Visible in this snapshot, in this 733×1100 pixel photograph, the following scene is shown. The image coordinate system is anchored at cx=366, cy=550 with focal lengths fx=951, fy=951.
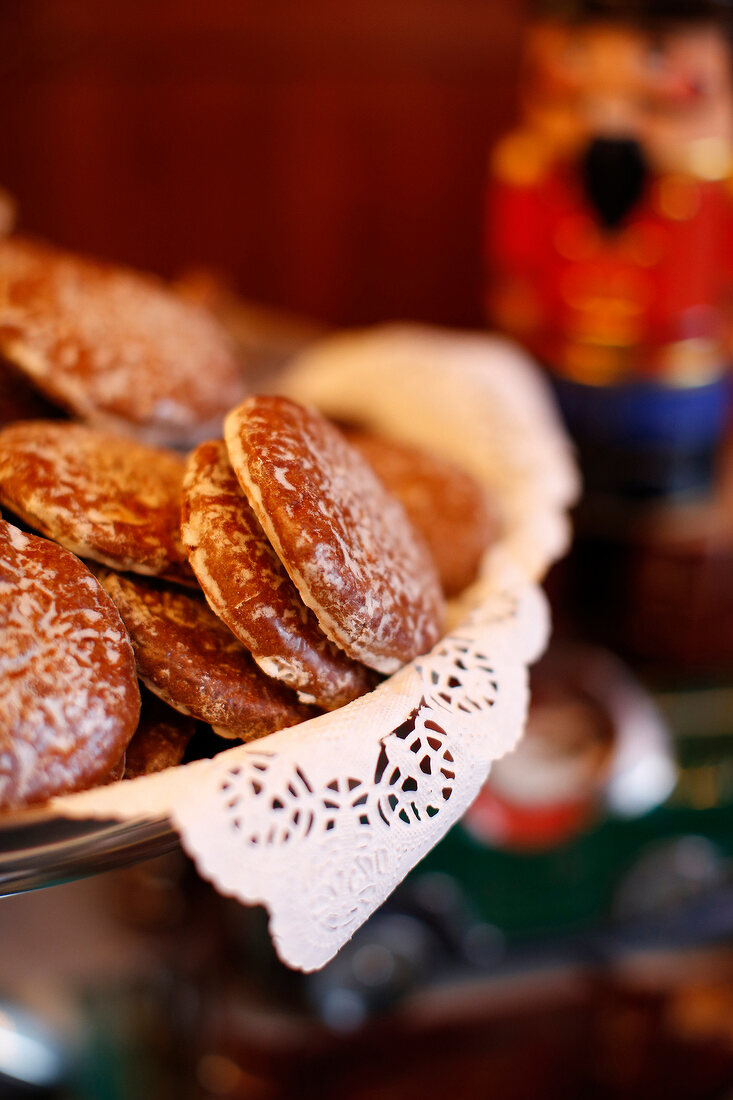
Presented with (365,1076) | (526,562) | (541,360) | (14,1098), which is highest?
(526,562)

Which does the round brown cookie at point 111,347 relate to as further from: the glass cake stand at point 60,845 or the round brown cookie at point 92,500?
the glass cake stand at point 60,845

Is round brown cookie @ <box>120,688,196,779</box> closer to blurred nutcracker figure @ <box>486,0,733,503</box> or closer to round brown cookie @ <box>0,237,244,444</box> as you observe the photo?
round brown cookie @ <box>0,237,244,444</box>

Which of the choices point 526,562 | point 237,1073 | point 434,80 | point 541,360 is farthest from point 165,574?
point 434,80

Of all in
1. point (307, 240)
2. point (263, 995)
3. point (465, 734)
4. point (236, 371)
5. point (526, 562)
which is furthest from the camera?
point (307, 240)

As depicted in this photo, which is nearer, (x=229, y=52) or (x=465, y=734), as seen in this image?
(x=465, y=734)

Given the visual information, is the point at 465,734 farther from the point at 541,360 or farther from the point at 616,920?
the point at 541,360

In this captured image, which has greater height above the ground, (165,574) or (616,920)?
(165,574)

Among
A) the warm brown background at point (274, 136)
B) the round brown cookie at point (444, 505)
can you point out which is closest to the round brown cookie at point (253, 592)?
the round brown cookie at point (444, 505)
